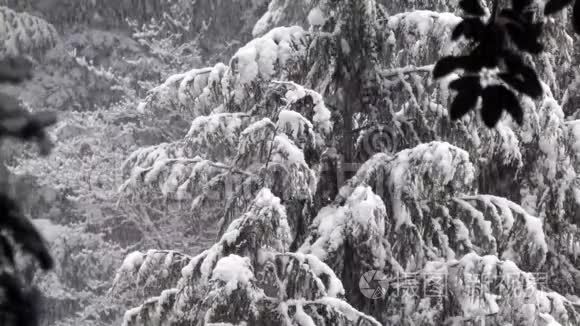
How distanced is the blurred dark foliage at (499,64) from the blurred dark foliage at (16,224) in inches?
28.1

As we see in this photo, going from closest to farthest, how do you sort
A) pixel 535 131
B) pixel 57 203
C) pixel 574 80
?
1. pixel 535 131
2. pixel 574 80
3. pixel 57 203

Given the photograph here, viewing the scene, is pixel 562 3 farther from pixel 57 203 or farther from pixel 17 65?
pixel 57 203

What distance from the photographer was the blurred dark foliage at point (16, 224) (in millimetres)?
1210

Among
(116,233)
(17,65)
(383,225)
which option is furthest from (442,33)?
(116,233)

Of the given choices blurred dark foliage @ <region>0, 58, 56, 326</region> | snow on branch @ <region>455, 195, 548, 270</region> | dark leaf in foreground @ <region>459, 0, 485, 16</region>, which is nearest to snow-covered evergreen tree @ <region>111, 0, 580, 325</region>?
snow on branch @ <region>455, 195, 548, 270</region>

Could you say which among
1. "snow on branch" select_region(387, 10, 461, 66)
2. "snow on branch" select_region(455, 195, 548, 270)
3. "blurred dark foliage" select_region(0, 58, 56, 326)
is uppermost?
"snow on branch" select_region(387, 10, 461, 66)

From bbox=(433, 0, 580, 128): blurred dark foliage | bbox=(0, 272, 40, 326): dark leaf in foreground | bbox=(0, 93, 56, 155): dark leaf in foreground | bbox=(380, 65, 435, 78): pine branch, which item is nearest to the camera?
bbox=(0, 272, 40, 326): dark leaf in foreground

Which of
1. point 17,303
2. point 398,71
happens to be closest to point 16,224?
point 17,303

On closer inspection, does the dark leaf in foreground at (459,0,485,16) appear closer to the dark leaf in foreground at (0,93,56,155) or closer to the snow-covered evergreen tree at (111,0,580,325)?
the dark leaf in foreground at (0,93,56,155)

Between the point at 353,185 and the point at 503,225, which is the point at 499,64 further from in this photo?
the point at 503,225

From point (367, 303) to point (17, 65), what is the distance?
405 cm

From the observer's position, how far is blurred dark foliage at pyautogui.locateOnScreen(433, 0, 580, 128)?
1590 millimetres

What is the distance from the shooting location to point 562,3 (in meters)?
1.66

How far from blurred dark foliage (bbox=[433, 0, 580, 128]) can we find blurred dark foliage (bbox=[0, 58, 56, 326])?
71cm
